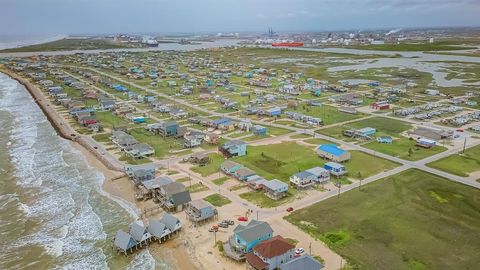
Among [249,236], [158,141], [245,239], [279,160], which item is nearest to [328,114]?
[279,160]

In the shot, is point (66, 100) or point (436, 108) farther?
point (66, 100)

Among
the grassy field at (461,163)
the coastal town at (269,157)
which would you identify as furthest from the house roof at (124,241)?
the grassy field at (461,163)

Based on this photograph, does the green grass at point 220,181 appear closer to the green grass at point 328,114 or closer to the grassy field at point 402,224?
the grassy field at point 402,224

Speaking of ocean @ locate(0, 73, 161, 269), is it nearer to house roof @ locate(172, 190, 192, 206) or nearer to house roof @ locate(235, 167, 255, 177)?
house roof @ locate(172, 190, 192, 206)

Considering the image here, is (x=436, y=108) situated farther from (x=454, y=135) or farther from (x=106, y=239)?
(x=106, y=239)

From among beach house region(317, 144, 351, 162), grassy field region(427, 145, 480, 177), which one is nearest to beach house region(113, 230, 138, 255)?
beach house region(317, 144, 351, 162)

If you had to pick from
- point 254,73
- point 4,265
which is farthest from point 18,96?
point 4,265

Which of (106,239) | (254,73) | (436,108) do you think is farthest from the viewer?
(254,73)
